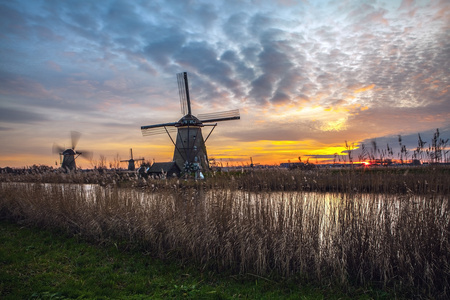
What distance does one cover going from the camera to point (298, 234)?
5609 millimetres

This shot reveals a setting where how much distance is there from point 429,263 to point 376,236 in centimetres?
85

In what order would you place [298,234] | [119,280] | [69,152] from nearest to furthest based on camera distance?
1. [119,280]
2. [298,234]
3. [69,152]

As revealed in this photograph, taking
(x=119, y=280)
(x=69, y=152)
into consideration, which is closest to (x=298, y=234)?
(x=119, y=280)

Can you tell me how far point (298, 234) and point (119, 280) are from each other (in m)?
3.35

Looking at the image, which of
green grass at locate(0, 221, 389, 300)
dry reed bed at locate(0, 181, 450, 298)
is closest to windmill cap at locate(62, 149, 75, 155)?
dry reed bed at locate(0, 181, 450, 298)

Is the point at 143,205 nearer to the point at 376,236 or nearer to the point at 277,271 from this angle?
the point at 277,271

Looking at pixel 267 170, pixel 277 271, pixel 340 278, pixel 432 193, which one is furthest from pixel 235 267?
pixel 267 170

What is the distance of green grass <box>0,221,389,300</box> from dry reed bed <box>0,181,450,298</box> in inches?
11.6

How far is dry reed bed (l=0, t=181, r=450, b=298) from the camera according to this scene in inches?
188

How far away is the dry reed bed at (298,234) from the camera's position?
4785 mm

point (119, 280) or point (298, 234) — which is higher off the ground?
point (298, 234)

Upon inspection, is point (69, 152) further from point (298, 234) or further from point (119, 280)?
point (298, 234)

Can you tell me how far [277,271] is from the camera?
5.09 metres

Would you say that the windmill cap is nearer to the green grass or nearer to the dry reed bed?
the dry reed bed
